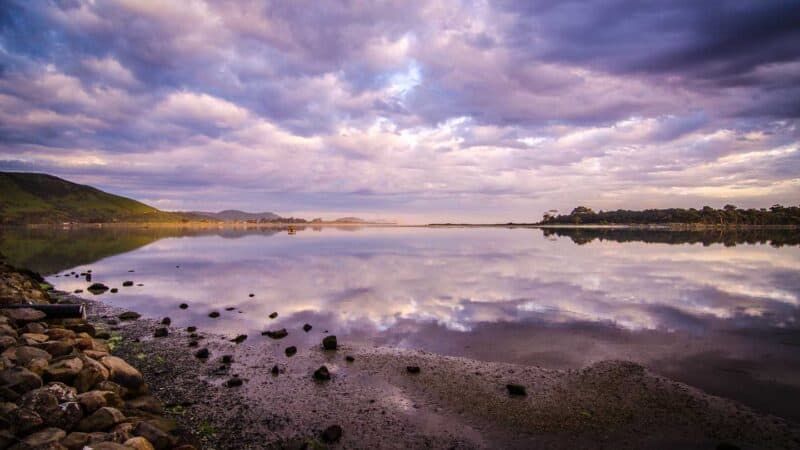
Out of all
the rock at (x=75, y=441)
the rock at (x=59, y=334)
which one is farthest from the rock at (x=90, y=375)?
the rock at (x=59, y=334)

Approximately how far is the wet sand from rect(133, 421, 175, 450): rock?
4.57 ft

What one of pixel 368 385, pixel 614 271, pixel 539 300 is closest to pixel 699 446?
pixel 368 385

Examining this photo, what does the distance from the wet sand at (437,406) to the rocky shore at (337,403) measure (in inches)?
1.8

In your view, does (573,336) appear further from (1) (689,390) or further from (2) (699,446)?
(2) (699,446)

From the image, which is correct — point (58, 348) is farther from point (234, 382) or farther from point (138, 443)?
point (138, 443)

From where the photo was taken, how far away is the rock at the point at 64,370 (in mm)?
10078

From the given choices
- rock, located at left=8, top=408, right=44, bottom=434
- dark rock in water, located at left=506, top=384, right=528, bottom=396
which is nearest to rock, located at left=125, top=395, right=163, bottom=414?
rock, located at left=8, top=408, right=44, bottom=434

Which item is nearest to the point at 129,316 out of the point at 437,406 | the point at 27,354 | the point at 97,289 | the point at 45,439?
the point at 97,289

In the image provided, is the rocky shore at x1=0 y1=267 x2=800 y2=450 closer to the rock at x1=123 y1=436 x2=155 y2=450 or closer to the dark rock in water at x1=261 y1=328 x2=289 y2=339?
the rock at x1=123 y1=436 x2=155 y2=450

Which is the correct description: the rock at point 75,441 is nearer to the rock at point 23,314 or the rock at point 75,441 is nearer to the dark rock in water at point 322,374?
the dark rock in water at point 322,374

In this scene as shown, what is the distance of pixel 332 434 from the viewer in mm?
10078

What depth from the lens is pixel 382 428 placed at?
10695 millimetres

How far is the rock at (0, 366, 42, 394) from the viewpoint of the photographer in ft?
29.8

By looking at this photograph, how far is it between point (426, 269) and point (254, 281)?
18.5 meters
